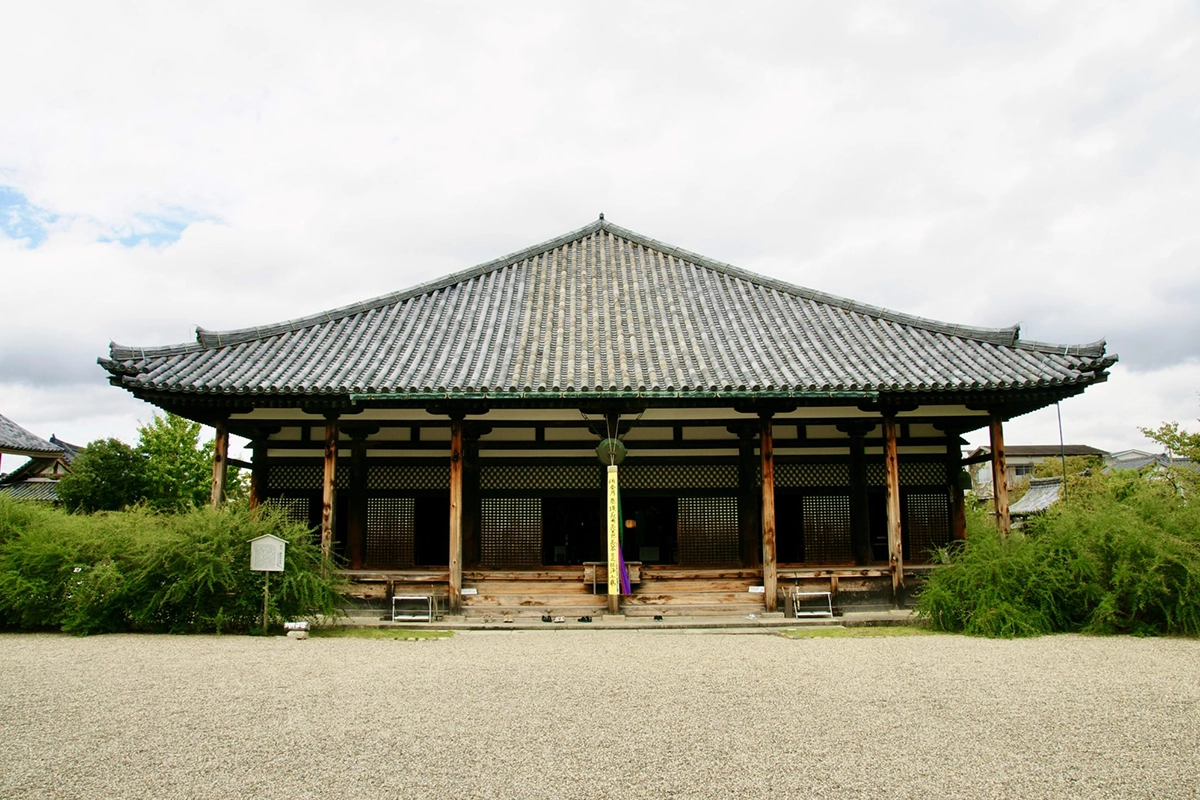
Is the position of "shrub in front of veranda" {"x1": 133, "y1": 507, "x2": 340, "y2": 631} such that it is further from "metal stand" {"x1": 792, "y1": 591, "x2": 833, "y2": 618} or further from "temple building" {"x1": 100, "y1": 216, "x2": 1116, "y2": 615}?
"metal stand" {"x1": 792, "y1": 591, "x2": 833, "y2": 618}

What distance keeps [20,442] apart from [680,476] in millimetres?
26211

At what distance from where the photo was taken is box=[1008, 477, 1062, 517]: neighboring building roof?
41219 mm

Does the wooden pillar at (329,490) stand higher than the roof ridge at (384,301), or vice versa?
the roof ridge at (384,301)

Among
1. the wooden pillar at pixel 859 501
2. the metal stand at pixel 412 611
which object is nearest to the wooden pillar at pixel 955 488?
the wooden pillar at pixel 859 501

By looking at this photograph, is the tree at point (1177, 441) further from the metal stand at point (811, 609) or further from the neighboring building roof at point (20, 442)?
the neighboring building roof at point (20, 442)

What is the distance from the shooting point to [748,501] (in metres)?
14.8

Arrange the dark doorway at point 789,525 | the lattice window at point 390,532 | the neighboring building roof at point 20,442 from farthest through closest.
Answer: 1. the neighboring building roof at point 20,442
2. the dark doorway at point 789,525
3. the lattice window at point 390,532

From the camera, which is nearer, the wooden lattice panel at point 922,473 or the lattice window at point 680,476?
the lattice window at point 680,476

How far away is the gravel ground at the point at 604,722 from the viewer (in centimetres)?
484

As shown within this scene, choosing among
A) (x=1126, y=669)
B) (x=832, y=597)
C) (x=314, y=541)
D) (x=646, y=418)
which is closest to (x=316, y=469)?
(x=314, y=541)

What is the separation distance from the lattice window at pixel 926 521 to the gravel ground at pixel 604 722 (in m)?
5.79

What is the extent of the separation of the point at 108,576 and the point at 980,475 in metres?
69.2

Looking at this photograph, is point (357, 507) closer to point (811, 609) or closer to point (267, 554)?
point (267, 554)

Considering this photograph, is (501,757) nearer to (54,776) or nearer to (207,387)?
(54,776)
